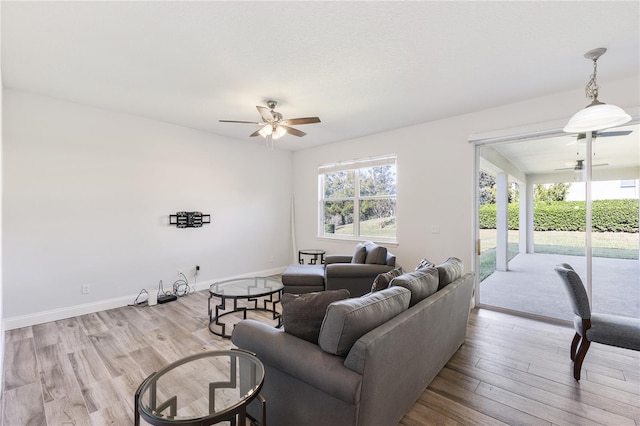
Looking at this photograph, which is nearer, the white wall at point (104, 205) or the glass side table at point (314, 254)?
the white wall at point (104, 205)

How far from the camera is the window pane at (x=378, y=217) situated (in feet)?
16.0

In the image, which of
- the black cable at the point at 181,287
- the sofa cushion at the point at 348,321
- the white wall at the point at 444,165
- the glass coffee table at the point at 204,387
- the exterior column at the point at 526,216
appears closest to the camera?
the glass coffee table at the point at 204,387

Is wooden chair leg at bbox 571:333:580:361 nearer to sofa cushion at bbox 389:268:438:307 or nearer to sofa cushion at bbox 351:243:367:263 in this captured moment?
sofa cushion at bbox 389:268:438:307

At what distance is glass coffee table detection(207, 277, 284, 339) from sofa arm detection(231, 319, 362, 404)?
136 centimetres

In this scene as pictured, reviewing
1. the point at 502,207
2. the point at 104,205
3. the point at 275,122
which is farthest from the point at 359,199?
the point at 104,205

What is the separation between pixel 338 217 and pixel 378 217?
947 mm

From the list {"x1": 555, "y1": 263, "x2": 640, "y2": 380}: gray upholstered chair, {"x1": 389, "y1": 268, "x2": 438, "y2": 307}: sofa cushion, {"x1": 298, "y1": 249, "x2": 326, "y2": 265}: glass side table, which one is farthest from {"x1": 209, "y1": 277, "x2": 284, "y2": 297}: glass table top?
{"x1": 555, "y1": 263, "x2": 640, "y2": 380}: gray upholstered chair

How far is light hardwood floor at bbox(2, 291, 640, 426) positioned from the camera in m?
1.87

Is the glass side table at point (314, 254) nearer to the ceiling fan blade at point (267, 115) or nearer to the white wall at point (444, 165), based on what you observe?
the white wall at point (444, 165)

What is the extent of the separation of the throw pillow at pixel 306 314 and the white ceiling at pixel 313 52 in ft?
6.43

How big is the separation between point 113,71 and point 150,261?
266cm

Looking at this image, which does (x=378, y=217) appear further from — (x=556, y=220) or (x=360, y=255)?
(x=556, y=220)

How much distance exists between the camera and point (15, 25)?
6.95ft

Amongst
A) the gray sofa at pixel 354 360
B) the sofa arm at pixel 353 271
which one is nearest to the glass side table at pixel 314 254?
the sofa arm at pixel 353 271
